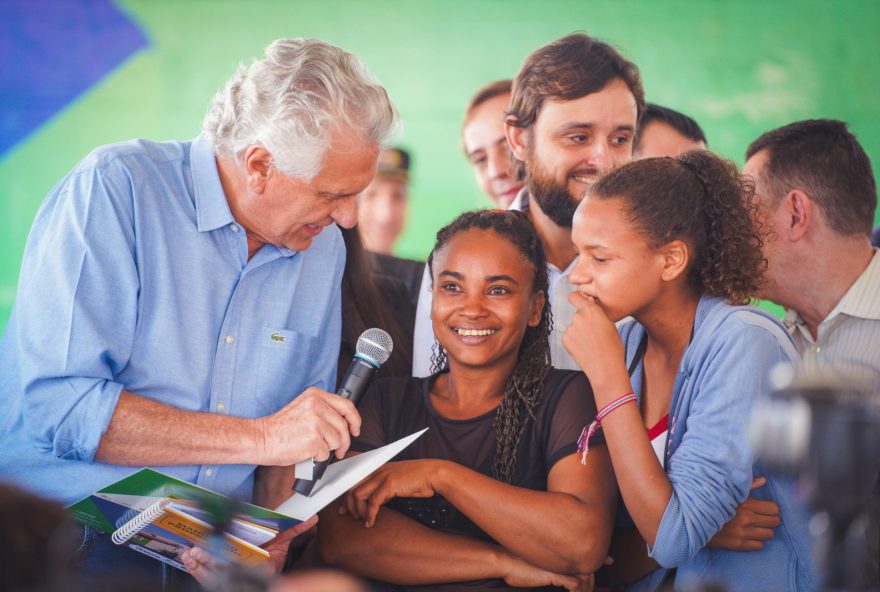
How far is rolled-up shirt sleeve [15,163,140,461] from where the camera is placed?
2064 mm

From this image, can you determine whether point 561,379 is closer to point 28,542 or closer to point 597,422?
point 597,422

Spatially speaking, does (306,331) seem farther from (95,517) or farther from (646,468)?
(646,468)

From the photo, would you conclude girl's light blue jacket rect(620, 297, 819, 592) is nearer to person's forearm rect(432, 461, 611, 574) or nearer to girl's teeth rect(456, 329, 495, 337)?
person's forearm rect(432, 461, 611, 574)

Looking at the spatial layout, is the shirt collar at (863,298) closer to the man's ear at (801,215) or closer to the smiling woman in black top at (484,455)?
Answer: the man's ear at (801,215)

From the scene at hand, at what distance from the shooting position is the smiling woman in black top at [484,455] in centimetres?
216

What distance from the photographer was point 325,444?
82.3 inches

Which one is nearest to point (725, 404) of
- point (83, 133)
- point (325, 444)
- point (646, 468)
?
point (646, 468)

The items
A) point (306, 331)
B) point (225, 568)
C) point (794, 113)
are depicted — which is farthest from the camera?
point (794, 113)

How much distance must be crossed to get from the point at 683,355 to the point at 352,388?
2.65 ft

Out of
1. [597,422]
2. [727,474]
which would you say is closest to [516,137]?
[597,422]

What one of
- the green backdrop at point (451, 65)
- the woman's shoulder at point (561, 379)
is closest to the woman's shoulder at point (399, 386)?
the woman's shoulder at point (561, 379)

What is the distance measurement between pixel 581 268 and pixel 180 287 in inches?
38.8

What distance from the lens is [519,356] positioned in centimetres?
259

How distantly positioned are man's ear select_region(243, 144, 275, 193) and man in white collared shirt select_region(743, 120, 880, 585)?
1673mm
